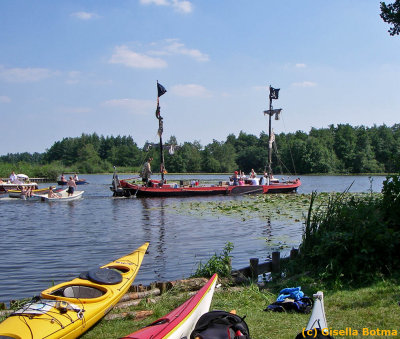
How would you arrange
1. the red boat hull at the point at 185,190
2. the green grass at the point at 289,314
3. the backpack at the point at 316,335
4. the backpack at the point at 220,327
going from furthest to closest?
the red boat hull at the point at 185,190, the green grass at the point at 289,314, the backpack at the point at 220,327, the backpack at the point at 316,335

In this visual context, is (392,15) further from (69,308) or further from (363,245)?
(69,308)

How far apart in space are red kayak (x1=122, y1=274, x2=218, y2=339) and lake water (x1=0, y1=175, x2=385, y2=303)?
16.0 ft

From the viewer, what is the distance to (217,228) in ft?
63.3

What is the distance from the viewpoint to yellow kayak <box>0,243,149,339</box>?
18.6 feet

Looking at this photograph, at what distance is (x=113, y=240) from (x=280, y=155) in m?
101

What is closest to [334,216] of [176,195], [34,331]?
[34,331]

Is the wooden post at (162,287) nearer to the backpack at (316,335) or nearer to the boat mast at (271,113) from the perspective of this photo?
the backpack at (316,335)

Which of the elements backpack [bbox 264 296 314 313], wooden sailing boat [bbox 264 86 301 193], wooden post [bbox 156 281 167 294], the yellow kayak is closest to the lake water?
wooden post [bbox 156 281 167 294]

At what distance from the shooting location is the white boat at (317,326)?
15.5 feet

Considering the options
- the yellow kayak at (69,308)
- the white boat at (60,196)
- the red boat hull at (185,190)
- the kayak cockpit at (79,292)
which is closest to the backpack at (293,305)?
the yellow kayak at (69,308)

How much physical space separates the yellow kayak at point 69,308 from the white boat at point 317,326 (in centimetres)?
323

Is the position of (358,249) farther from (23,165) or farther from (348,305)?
(23,165)

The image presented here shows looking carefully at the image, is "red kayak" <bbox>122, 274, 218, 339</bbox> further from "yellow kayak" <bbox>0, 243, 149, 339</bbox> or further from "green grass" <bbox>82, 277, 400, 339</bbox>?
"yellow kayak" <bbox>0, 243, 149, 339</bbox>

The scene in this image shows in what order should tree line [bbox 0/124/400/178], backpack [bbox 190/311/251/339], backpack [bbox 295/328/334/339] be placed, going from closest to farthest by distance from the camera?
backpack [bbox 295/328/334/339] < backpack [bbox 190/311/251/339] < tree line [bbox 0/124/400/178]
